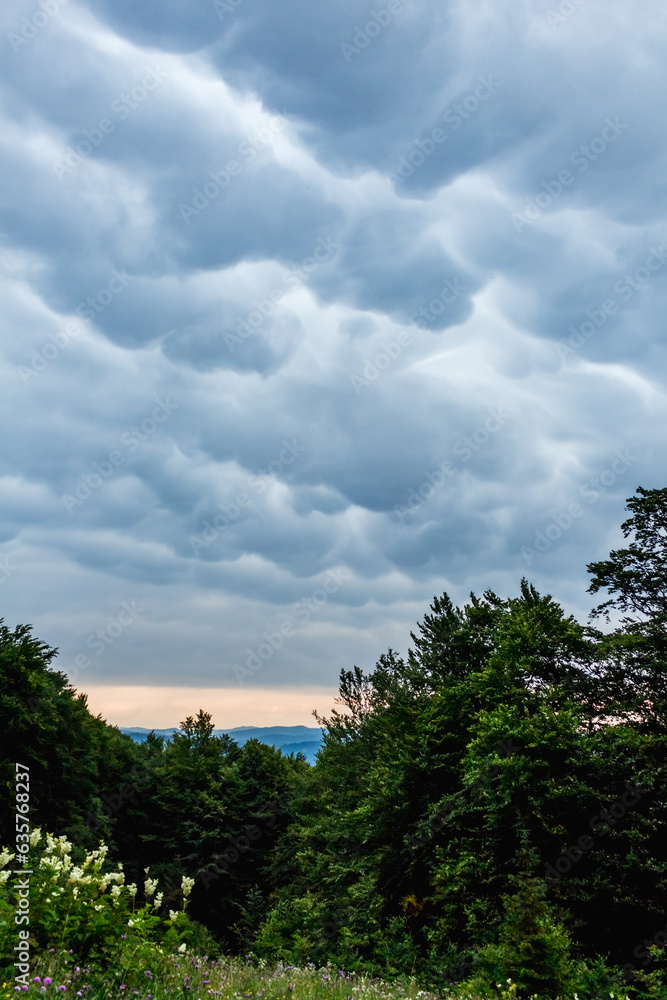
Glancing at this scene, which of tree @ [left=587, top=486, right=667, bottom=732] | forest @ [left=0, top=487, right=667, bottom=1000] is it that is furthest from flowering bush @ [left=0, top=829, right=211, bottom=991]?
tree @ [left=587, top=486, right=667, bottom=732]

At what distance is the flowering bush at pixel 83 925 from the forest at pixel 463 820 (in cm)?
2

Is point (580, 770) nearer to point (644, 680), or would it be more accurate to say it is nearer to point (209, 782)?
point (644, 680)

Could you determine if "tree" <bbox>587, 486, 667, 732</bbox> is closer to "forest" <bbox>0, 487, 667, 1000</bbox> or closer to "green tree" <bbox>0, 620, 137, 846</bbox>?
"forest" <bbox>0, 487, 667, 1000</bbox>

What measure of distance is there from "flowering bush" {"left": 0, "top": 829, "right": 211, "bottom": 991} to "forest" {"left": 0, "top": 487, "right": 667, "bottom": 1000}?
0.08 ft

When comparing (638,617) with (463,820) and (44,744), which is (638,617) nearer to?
(463,820)

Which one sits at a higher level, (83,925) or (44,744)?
(44,744)

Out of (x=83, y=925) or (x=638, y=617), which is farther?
(x=638, y=617)

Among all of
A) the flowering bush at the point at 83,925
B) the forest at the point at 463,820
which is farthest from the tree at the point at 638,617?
the flowering bush at the point at 83,925

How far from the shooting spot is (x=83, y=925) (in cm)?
756

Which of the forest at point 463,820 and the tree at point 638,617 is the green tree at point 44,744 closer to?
the forest at point 463,820

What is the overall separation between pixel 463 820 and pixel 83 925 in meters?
25.2

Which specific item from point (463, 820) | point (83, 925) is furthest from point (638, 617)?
point (83, 925)

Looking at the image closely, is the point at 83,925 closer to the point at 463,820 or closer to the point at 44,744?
the point at 463,820

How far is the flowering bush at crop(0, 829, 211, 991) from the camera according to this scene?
7.24m
